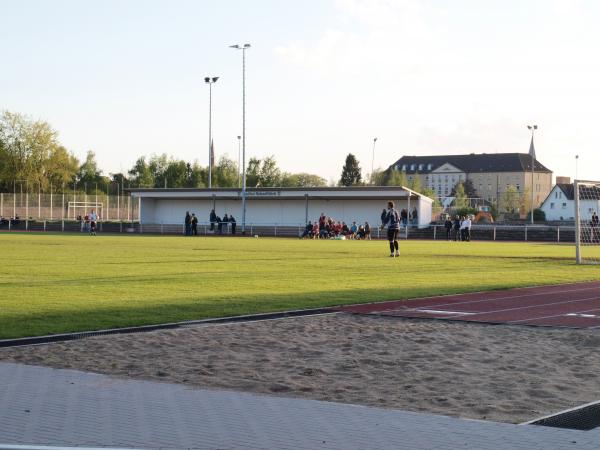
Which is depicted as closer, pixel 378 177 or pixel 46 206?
pixel 46 206

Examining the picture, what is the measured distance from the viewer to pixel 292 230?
66.4 metres

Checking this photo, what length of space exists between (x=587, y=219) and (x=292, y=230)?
30529 mm

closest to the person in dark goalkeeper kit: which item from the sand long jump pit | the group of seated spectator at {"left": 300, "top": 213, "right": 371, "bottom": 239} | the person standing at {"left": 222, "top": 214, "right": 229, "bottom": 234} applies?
the sand long jump pit

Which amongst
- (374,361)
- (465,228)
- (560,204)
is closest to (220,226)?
(465,228)

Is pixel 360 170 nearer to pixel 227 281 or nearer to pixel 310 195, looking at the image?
pixel 310 195

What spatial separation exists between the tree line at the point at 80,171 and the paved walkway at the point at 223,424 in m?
100.0

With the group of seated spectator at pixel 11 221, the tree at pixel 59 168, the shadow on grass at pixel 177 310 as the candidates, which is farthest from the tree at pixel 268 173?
the shadow on grass at pixel 177 310

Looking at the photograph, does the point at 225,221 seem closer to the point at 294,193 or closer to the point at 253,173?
the point at 294,193

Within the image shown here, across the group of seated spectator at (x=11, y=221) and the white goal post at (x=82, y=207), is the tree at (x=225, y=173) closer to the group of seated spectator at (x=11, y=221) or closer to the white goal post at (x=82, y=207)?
the white goal post at (x=82, y=207)

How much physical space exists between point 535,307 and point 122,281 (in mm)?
9086

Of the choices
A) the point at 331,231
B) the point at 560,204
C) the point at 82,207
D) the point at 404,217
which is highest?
the point at 560,204

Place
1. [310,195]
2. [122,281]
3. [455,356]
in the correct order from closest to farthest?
[455,356] < [122,281] < [310,195]

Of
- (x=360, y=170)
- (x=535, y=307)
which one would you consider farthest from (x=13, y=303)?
(x=360, y=170)

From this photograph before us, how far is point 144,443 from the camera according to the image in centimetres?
593
